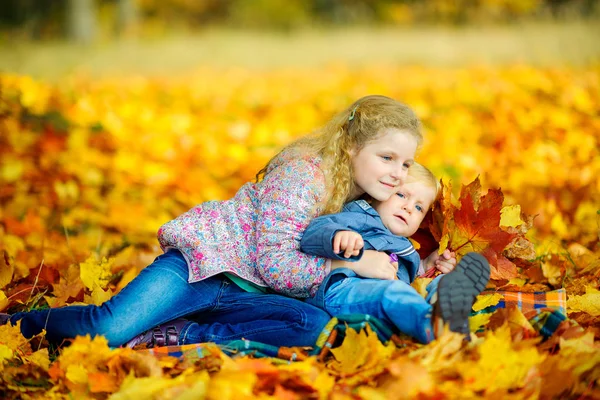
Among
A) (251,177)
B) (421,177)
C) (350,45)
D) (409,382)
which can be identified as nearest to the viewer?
(409,382)

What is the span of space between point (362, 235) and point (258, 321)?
0.49 metres

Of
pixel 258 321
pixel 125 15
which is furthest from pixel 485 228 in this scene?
pixel 125 15

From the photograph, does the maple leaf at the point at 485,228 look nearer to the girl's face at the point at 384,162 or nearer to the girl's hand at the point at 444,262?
the girl's hand at the point at 444,262

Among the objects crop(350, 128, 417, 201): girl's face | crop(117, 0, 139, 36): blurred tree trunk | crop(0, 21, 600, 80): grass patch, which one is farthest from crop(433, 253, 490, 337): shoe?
crop(117, 0, 139, 36): blurred tree trunk

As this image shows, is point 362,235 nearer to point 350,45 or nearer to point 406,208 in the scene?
point 406,208

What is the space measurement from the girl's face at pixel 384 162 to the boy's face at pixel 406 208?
76 mm

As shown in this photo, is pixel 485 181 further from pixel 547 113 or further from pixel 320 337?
pixel 320 337

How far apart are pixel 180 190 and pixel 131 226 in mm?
608

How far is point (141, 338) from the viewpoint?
7.75 feet

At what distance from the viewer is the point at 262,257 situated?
7.69ft

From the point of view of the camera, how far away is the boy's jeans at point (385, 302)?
6.55ft

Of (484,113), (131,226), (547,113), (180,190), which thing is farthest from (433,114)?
(131,226)

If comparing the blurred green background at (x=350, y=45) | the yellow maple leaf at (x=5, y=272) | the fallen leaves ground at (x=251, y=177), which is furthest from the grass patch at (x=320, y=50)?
the yellow maple leaf at (x=5, y=272)

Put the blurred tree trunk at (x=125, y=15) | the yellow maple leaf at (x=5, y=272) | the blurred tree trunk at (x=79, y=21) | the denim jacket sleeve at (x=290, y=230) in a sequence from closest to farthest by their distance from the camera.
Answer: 1. the denim jacket sleeve at (x=290, y=230)
2. the yellow maple leaf at (x=5, y=272)
3. the blurred tree trunk at (x=79, y=21)
4. the blurred tree trunk at (x=125, y=15)
